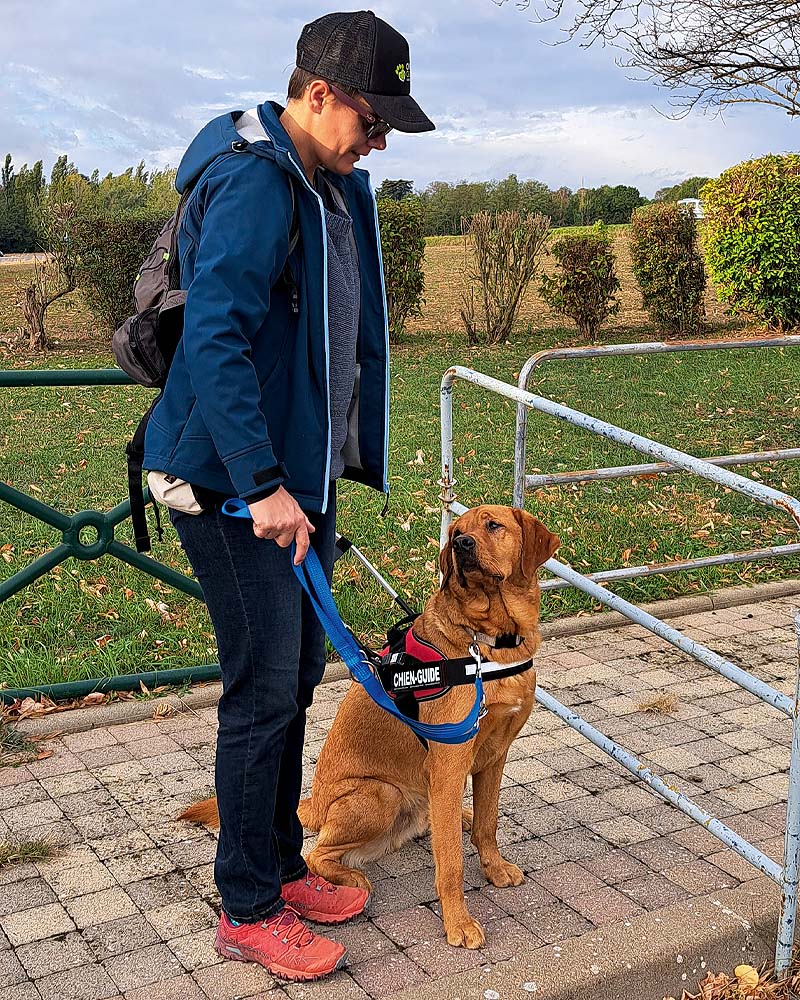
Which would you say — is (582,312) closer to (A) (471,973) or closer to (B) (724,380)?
(B) (724,380)

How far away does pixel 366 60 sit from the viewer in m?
2.61

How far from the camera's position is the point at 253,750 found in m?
2.95

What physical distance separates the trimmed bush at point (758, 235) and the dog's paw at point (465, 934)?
13436mm

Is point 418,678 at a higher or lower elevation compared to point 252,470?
lower

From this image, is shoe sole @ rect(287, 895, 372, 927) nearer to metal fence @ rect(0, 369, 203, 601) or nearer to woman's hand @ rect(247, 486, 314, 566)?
woman's hand @ rect(247, 486, 314, 566)

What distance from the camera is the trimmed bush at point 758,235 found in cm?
1474

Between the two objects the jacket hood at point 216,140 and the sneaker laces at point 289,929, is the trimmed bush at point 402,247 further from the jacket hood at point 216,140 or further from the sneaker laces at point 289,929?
the sneaker laces at point 289,929

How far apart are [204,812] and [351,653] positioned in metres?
1.11

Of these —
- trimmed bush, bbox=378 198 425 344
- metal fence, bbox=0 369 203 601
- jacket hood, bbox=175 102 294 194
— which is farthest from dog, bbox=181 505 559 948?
trimmed bush, bbox=378 198 425 344

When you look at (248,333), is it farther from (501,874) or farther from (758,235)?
(758,235)

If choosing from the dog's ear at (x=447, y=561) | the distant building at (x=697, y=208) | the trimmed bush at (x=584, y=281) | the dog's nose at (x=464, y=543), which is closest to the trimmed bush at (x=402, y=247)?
the trimmed bush at (x=584, y=281)

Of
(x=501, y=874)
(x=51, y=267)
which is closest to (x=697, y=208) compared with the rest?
→ (x=51, y=267)

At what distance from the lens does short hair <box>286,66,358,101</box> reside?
2.64 metres

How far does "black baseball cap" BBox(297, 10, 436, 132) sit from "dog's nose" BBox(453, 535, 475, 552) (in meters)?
1.18
